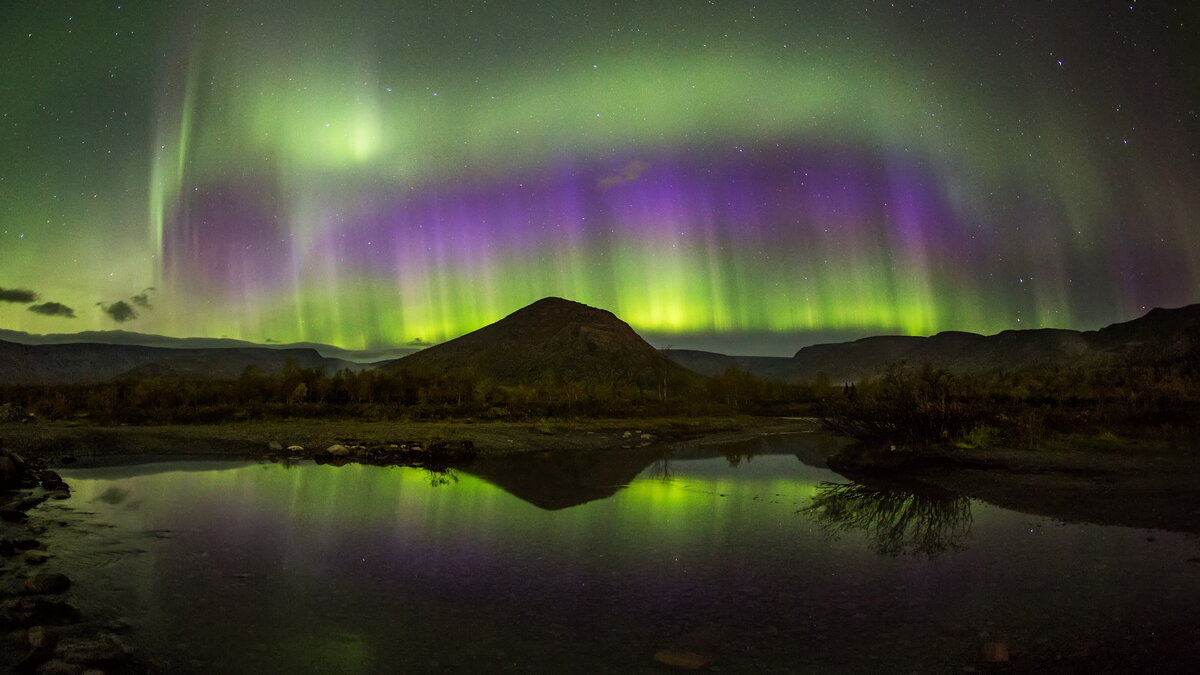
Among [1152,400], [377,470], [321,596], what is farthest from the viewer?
[1152,400]

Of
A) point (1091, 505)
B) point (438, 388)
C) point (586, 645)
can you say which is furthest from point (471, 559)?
point (438, 388)

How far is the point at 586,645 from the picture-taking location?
8.73 metres

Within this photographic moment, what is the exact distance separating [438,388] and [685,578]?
8540 cm

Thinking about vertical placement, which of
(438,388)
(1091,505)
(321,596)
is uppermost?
(438,388)

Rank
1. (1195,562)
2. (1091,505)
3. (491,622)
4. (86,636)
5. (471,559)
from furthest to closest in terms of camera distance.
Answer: (1091,505) → (471,559) → (1195,562) → (491,622) → (86,636)

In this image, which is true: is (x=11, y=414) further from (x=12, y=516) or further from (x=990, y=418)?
(x=990, y=418)

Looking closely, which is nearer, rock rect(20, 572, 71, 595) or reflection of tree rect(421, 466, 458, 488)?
rock rect(20, 572, 71, 595)

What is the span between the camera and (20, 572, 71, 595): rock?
10.2 meters

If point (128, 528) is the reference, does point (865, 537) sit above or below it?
below

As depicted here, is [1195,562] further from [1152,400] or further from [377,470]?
[1152,400]

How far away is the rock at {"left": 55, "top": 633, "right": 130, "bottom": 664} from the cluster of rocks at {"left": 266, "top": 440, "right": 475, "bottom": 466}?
77.9 feet

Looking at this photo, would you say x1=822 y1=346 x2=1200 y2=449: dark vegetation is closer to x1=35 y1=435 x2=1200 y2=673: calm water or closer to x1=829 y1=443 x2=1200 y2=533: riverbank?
x1=829 y1=443 x2=1200 y2=533: riverbank

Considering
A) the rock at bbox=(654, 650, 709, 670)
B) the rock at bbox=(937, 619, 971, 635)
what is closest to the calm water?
the rock at bbox=(937, 619, 971, 635)

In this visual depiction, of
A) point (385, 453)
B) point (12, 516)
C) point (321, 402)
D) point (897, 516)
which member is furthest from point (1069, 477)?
point (321, 402)
